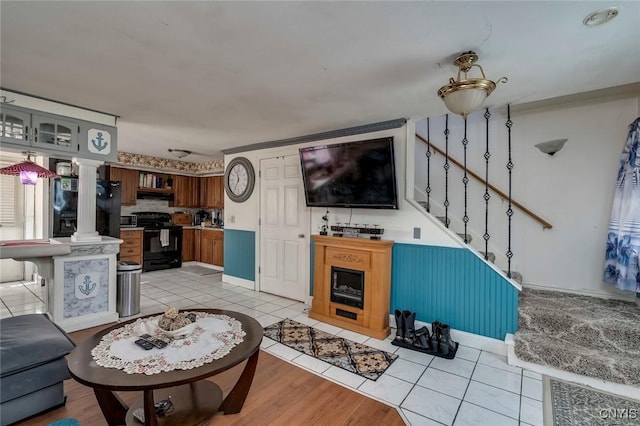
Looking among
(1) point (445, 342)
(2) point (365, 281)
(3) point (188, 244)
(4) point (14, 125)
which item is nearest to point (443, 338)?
(1) point (445, 342)

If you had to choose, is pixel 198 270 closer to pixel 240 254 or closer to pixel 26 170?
pixel 240 254

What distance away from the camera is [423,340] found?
115 inches

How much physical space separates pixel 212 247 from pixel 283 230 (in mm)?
2849

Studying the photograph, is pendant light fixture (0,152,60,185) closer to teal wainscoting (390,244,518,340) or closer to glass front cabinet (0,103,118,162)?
glass front cabinet (0,103,118,162)

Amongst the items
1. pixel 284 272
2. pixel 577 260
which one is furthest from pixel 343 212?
pixel 577 260

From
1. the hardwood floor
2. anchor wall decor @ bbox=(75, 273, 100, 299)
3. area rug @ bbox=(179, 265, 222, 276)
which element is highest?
anchor wall decor @ bbox=(75, 273, 100, 299)

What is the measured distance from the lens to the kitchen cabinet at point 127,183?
6059 millimetres

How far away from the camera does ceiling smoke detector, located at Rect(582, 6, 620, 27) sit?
155 centimetres

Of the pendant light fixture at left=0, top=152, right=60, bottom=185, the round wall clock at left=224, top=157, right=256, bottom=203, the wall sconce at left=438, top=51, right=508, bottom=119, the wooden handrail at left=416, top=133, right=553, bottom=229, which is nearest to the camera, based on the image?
the wall sconce at left=438, top=51, right=508, bottom=119

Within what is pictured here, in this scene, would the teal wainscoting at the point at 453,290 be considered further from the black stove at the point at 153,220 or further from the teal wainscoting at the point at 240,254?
the black stove at the point at 153,220

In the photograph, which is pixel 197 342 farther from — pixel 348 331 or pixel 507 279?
pixel 507 279

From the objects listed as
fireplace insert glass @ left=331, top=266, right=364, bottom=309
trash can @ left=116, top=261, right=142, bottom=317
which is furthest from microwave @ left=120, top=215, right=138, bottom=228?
fireplace insert glass @ left=331, top=266, right=364, bottom=309

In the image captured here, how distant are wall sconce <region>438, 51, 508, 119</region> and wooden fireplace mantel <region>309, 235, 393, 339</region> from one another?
65.3 inches

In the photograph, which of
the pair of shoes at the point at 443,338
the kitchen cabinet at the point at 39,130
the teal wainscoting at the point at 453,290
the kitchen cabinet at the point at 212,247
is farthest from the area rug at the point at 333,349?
the kitchen cabinet at the point at 212,247
